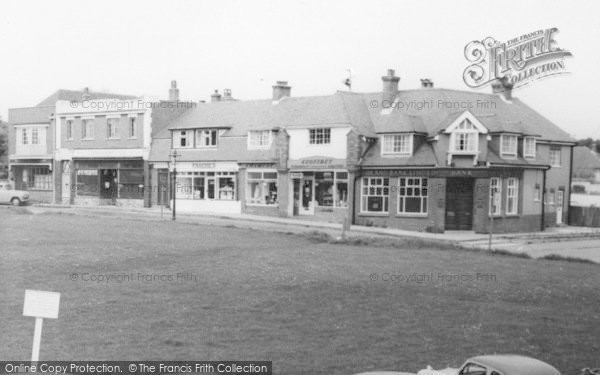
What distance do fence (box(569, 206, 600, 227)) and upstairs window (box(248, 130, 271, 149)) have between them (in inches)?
837

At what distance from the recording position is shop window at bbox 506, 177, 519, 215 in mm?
38625

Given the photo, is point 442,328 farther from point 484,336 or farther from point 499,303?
point 499,303

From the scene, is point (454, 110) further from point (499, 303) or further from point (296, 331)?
point (296, 331)

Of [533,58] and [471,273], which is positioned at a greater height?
[533,58]

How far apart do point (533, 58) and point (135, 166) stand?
116 feet

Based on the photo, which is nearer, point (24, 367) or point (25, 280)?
point (24, 367)

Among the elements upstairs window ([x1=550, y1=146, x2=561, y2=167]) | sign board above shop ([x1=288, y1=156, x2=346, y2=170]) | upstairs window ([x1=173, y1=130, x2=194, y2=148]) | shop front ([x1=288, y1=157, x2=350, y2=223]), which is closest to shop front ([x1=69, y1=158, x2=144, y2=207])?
upstairs window ([x1=173, y1=130, x2=194, y2=148])

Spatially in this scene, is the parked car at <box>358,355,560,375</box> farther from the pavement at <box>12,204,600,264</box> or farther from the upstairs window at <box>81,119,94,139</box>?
the upstairs window at <box>81,119,94,139</box>

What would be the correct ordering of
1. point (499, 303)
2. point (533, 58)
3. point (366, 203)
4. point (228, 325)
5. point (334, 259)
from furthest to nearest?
1. point (366, 203)
2. point (334, 259)
3. point (533, 58)
4. point (499, 303)
5. point (228, 325)

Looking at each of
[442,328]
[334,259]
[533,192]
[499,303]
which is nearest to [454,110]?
[533,192]

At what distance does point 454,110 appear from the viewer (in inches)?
1597

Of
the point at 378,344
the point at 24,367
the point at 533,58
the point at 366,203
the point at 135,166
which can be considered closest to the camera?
the point at 24,367

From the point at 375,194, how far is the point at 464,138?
5.98 metres

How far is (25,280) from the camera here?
1689 centimetres
